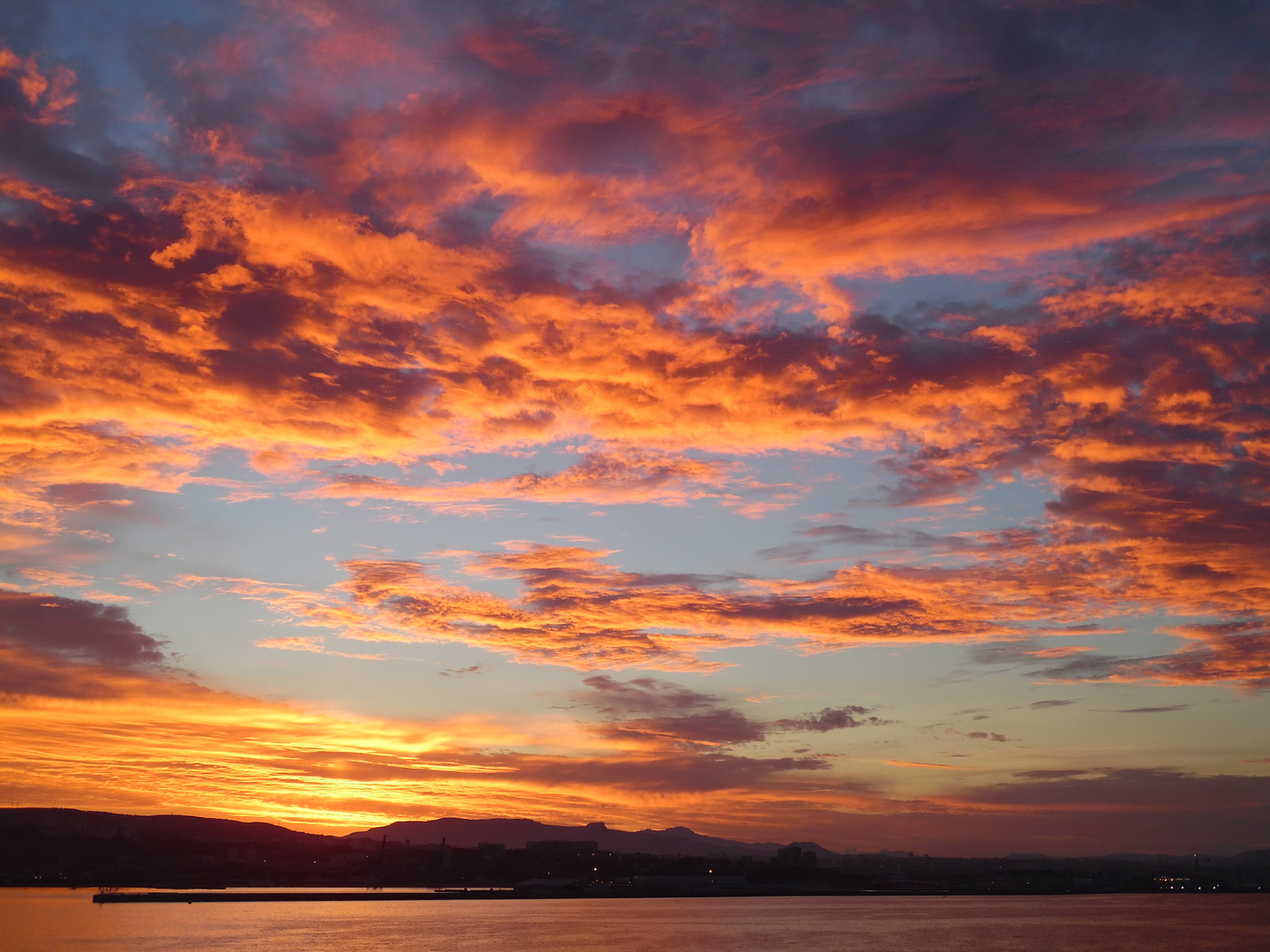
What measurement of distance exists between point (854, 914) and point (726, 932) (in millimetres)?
53800

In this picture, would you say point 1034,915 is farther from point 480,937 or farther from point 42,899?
point 42,899

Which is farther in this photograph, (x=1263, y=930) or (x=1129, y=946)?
(x=1263, y=930)

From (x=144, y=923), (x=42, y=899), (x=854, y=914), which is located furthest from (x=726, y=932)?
(x=42, y=899)

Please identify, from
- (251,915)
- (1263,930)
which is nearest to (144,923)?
(251,915)

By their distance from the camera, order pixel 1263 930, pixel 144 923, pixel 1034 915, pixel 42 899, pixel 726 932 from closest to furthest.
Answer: pixel 726 932, pixel 144 923, pixel 1263 930, pixel 1034 915, pixel 42 899

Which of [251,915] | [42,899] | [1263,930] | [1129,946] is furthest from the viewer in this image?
[42,899]

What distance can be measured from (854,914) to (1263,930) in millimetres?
54665

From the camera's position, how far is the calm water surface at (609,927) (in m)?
89.8

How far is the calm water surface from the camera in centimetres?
8975

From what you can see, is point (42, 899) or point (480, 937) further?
point (42, 899)

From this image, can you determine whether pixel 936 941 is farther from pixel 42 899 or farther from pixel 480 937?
pixel 42 899

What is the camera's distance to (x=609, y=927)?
379ft

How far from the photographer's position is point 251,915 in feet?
444

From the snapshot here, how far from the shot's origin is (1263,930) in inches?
4934
